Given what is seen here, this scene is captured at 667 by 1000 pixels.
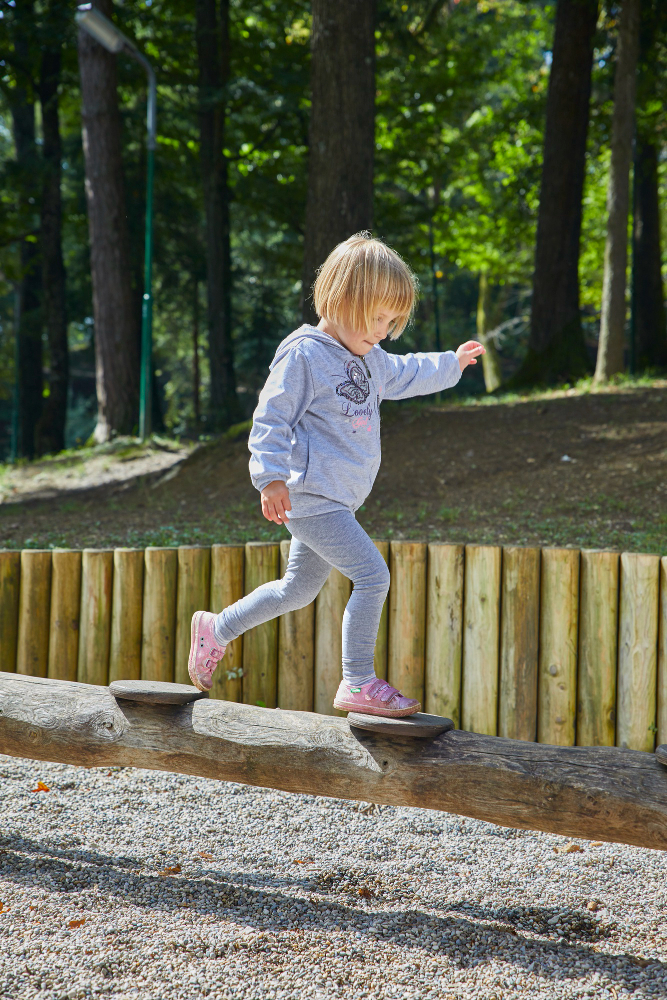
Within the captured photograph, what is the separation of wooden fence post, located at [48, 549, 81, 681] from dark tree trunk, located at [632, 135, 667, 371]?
12.3 metres

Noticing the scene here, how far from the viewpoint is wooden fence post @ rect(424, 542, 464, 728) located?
4141mm

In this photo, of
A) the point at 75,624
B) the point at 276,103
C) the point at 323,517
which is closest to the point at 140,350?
the point at 276,103

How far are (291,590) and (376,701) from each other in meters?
0.49

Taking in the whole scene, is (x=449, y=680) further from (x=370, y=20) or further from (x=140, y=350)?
(x=140, y=350)

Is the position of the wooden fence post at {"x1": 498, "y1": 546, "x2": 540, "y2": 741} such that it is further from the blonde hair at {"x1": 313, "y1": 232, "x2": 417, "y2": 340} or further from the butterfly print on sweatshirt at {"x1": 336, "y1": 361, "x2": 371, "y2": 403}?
the blonde hair at {"x1": 313, "y1": 232, "x2": 417, "y2": 340}

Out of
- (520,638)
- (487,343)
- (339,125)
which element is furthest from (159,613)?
(487,343)

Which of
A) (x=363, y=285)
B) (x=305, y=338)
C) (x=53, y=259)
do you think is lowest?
(x=305, y=338)

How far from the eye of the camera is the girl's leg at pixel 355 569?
2744mm

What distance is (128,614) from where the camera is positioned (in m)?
4.55

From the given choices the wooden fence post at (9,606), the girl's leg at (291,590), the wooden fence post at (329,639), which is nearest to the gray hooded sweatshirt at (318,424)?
the girl's leg at (291,590)

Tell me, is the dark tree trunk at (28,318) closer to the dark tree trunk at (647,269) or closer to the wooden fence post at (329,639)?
the dark tree trunk at (647,269)

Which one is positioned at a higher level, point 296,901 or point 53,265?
point 53,265

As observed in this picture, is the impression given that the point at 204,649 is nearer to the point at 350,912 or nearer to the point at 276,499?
the point at 276,499

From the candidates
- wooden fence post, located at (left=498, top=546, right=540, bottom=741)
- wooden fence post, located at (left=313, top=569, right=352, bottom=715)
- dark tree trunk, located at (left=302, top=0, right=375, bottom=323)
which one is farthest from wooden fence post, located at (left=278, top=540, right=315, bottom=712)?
dark tree trunk, located at (left=302, top=0, right=375, bottom=323)
